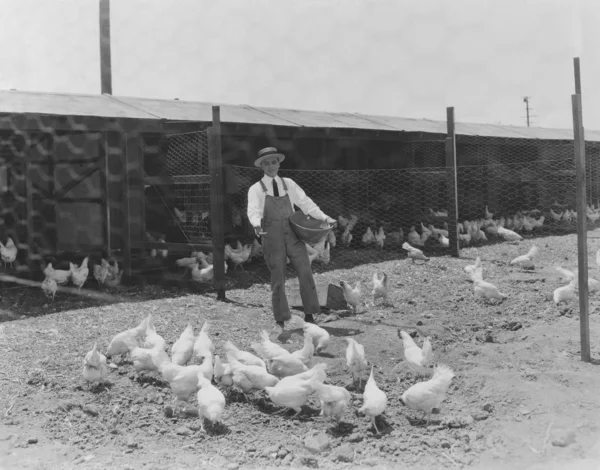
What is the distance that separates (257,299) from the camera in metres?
8.84

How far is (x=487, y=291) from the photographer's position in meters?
8.09

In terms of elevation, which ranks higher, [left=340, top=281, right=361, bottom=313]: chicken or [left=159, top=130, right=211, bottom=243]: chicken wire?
[left=159, top=130, right=211, bottom=243]: chicken wire

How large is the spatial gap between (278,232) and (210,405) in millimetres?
3020

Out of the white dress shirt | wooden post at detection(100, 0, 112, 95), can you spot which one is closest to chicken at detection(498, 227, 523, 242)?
the white dress shirt

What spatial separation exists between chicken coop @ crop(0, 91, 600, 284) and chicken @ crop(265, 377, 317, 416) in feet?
15.8

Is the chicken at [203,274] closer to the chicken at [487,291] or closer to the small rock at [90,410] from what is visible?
the chicken at [487,291]

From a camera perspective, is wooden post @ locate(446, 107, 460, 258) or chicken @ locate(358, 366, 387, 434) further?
wooden post @ locate(446, 107, 460, 258)

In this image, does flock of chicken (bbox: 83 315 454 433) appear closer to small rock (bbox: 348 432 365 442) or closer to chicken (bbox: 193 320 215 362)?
chicken (bbox: 193 320 215 362)

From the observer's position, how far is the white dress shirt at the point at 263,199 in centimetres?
689

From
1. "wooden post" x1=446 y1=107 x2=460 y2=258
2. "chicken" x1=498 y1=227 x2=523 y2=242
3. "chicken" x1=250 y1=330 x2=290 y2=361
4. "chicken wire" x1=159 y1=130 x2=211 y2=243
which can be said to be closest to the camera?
"chicken" x1=250 y1=330 x2=290 y2=361

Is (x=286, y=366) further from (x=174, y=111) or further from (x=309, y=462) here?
(x=174, y=111)

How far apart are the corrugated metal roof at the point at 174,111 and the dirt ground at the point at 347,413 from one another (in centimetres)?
307

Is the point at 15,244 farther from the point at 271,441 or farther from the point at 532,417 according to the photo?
the point at 532,417

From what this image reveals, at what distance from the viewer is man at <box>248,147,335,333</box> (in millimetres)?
6988
